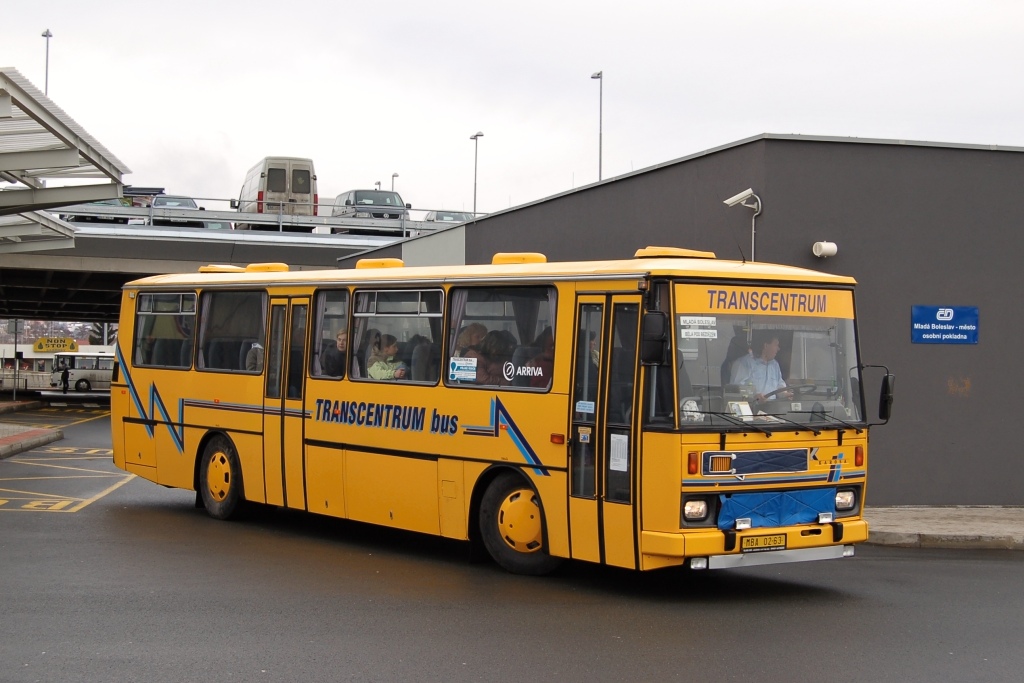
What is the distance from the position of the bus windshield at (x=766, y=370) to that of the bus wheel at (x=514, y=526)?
1890 millimetres

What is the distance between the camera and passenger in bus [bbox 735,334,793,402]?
9672 mm

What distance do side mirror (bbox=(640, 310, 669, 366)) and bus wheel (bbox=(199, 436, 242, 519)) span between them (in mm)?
6559

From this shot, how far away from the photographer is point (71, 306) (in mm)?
64250

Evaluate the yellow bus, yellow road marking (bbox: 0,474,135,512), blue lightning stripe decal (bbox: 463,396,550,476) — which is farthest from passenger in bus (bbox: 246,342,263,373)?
blue lightning stripe decal (bbox: 463,396,550,476)

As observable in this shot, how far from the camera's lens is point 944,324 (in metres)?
15.5

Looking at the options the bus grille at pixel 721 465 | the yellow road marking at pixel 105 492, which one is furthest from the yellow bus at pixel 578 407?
the yellow road marking at pixel 105 492

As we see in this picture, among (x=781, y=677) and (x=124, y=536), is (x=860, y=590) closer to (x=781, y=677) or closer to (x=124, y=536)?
(x=781, y=677)

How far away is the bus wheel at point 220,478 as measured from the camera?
14266mm

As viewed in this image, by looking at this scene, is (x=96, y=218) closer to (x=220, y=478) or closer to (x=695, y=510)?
(x=220, y=478)

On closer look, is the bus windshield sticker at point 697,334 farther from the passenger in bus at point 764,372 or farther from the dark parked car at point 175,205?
the dark parked car at point 175,205

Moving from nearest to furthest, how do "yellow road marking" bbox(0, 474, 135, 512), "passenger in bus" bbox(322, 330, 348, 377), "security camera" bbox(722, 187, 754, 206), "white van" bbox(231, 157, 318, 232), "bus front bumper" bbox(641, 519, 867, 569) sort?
"bus front bumper" bbox(641, 519, 867, 569), "passenger in bus" bbox(322, 330, 348, 377), "security camera" bbox(722, 187, 754, 206), "yellow road marking" bbox(0, 474, 135, 512), "white van" bbox(231, 157, 318, 232)

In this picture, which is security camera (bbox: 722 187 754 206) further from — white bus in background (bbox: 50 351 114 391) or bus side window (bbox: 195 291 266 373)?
white bus in background (bbox: 50 351 114 391)

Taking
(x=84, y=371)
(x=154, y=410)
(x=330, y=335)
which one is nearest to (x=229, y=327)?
(x=154, y=410)

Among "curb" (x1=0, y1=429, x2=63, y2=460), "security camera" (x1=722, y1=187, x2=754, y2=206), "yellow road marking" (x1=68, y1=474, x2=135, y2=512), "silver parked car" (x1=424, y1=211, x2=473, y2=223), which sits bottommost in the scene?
"yellow road marking" (x1=68, y1=474, x2=135, y2=512)
